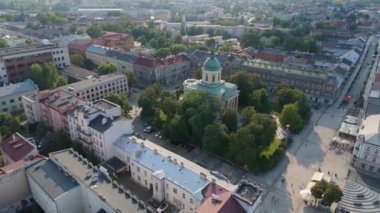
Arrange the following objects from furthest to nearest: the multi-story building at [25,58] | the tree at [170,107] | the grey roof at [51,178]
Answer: the multi-story building at [25,58], the tree at [170,107], the grey roof at [51,178]

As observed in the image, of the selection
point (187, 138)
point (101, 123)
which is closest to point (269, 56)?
point (187, 138)

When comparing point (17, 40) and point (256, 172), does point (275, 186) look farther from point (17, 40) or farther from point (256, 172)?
point (17, 40)

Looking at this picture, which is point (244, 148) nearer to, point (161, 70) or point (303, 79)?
point (303, 79)

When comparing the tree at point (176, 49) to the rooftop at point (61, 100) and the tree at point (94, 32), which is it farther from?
the rooftop at point (61, 100)

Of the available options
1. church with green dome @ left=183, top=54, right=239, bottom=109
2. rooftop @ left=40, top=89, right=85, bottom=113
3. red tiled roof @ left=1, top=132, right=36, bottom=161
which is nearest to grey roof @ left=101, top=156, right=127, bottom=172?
red tiled roof @ left=1, top=132, right=36, bottom=161

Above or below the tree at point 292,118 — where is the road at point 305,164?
below

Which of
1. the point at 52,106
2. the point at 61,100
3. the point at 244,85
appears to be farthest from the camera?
the point at 244,85

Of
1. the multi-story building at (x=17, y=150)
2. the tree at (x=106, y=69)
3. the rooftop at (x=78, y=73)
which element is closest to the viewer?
the multi-story building at (x=17, y=150)

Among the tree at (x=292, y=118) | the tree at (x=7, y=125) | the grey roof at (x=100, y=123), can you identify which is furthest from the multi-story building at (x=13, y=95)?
the tree at (x=292, y=118)
